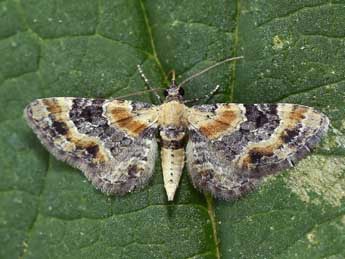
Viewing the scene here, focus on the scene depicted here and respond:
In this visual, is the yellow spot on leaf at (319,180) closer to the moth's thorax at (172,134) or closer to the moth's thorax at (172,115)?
the moth's thorax at (172,134)

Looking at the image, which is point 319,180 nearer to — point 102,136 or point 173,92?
point 173,92

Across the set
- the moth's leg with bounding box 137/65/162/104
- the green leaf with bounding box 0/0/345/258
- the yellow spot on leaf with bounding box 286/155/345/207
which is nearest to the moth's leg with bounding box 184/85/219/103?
the green leaf with bounding box 0/0/345/258

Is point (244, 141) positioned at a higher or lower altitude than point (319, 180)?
higher

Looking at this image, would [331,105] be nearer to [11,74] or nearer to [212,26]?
[212,26]

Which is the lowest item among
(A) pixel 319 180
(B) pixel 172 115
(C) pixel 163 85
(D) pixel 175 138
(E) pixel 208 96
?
(A) pixel 319 180

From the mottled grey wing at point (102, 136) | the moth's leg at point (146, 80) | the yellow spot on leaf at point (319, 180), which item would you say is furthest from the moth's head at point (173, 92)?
the yellow spot on leaf at point (319, 180)

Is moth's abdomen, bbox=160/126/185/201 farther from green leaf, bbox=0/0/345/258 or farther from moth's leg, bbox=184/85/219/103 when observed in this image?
moth's leg, bbox=184/85/219/103

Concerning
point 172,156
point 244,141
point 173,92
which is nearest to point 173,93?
point 173,92
